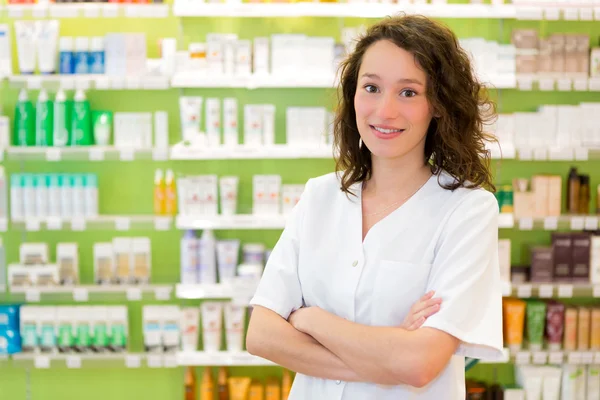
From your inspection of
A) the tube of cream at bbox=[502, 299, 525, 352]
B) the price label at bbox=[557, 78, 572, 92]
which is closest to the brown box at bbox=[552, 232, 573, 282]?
the tube of cream at bbox=[502, 299, 525, 352]

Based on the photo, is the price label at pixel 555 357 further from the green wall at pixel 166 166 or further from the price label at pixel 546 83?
the price label at pixel 546 83

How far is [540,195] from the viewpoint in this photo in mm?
4059

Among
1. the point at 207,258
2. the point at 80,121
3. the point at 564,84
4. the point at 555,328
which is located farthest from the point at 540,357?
the point at 80,121

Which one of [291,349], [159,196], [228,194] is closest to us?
[291,349]

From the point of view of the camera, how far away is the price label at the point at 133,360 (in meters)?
4.07

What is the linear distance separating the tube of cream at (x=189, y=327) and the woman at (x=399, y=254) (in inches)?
93.8

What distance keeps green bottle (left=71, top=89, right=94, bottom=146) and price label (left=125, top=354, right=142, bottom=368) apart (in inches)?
47.7

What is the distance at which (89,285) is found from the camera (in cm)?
417

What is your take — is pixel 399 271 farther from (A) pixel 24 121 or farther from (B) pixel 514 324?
(A) pixel 24 121

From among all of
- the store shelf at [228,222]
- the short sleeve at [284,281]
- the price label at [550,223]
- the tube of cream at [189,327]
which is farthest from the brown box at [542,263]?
the short sleeve at [284,281]

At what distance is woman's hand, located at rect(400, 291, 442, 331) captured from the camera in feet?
5.08

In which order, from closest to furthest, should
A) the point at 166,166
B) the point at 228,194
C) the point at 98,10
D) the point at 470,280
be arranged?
the point at 470,280 → the point at 98,10 → the point at 228,194 → the point at 166,166

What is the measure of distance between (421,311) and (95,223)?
111 inches

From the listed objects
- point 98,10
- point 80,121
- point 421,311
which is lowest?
point 421,311
